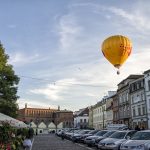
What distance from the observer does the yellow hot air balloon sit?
25.5 meters

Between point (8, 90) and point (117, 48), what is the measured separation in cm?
2983

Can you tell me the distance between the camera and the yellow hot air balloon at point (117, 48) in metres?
25.5

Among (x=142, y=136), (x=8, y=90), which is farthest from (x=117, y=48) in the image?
(x=8, y=90)

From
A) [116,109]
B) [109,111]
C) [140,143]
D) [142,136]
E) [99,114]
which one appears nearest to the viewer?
[140,143]

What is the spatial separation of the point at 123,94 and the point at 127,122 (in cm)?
708

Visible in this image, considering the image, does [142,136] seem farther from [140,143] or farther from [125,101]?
[125,101]

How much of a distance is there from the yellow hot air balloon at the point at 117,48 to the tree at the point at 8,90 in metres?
25.0

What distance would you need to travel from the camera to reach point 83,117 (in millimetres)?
156625

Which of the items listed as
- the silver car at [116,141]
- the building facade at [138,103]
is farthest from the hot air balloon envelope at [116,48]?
the building facade at [138,103]

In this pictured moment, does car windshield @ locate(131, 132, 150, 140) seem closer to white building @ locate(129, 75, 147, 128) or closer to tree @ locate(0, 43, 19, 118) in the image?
tree @ locate(0, 43, 19, 118)

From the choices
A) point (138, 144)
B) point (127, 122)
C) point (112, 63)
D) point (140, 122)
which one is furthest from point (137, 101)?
point (138, 144)

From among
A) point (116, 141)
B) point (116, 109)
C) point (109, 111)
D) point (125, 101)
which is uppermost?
point (125, 101)

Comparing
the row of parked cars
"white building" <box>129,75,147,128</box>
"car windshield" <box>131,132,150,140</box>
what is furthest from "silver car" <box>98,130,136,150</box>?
"white building" <box>129,75,147,128</box>

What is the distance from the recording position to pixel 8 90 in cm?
5234
